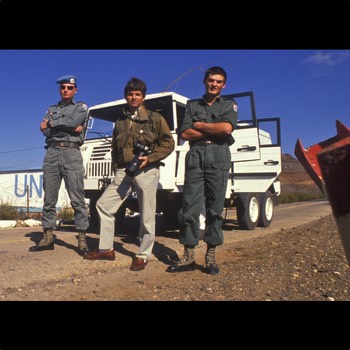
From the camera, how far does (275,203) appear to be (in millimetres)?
9242

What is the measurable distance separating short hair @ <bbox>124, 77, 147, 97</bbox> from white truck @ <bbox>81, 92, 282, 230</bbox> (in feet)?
6.48

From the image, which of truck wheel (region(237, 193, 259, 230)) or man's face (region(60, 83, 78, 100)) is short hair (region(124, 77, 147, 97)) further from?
truck wheel (region(237, 193, 259, 230))

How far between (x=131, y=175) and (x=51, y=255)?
4.47 feet

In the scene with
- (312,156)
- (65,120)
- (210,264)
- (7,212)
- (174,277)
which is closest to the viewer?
(312,156)

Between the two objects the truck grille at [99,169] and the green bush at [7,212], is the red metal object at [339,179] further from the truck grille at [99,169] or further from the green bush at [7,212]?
the green bush at [7,212]

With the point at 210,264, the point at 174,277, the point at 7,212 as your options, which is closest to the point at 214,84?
the point at 210,264

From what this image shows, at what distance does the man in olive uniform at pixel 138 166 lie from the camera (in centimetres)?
374

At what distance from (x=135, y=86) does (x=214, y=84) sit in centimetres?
80

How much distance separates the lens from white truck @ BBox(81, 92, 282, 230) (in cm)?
→ 579

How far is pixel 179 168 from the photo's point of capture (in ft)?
18.9

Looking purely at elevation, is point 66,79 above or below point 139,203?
above

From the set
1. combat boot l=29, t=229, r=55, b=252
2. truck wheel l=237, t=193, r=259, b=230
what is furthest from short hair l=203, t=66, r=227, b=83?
truck wheel l=237, t=193, r=259, b=230

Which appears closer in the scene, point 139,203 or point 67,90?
point 139,203

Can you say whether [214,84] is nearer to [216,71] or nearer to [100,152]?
[216,71]
